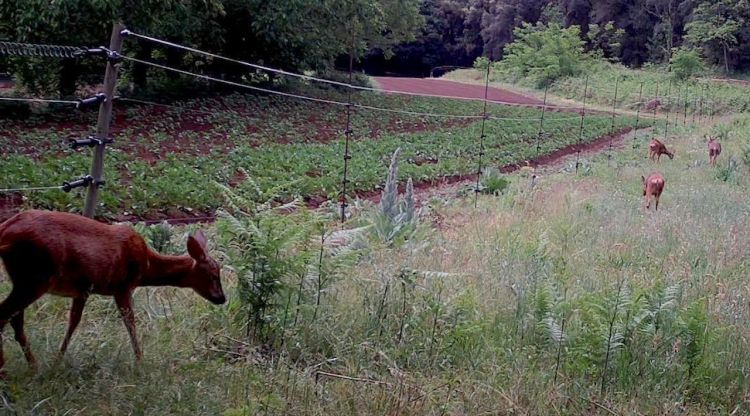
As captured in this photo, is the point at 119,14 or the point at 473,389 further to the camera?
the point at 119,14

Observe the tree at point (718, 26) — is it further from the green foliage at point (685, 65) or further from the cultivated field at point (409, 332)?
the cultivated field at point (409, 332)

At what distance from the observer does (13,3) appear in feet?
51.2

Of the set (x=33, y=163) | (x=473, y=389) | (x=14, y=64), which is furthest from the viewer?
(x=14, y=64)

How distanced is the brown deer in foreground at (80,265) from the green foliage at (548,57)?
4428cm

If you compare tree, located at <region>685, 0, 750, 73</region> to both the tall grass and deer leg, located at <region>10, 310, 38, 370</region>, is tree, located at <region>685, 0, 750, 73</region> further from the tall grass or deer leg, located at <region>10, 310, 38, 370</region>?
deer leg, located at <region>10, 310, 38, 370</region>

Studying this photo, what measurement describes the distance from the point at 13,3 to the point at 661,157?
14535 millimetres

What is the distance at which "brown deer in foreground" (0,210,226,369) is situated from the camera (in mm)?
3146

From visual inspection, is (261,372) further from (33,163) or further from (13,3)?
(13,3)

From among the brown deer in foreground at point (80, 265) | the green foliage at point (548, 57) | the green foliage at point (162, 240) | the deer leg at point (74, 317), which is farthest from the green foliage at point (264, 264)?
the green foliage at point (548, 57)

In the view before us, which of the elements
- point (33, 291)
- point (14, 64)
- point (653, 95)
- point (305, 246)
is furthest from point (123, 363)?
point (653, 95)

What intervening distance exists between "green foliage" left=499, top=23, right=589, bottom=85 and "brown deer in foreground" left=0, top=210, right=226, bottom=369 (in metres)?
44.3

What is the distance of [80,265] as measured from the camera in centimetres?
328

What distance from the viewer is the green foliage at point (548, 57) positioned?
4819 centimetres

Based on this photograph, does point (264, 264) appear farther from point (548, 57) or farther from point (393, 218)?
point (548, 57)
